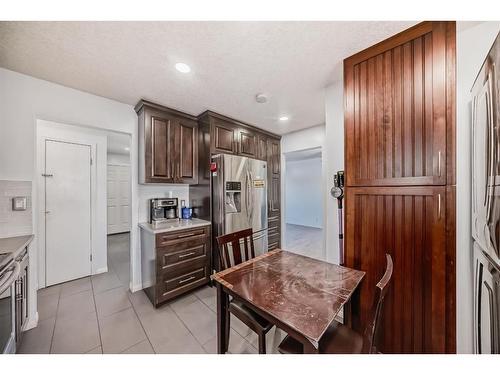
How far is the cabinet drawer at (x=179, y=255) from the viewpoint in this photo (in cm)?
207

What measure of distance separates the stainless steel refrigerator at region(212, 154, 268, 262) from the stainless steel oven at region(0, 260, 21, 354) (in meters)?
1.70

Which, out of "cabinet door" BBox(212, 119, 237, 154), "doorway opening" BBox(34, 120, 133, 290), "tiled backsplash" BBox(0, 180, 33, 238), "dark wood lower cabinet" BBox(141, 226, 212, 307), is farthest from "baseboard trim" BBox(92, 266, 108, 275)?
"cabinet door" BBox(212, 119, 237, 154)

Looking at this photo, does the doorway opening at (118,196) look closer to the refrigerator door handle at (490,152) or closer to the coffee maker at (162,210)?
the coffee maker at (162,210)

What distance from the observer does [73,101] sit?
1952mm

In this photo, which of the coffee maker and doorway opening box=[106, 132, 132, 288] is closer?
the coffee maker

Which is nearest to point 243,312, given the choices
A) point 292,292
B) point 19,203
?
point 292,292

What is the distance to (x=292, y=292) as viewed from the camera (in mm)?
1051

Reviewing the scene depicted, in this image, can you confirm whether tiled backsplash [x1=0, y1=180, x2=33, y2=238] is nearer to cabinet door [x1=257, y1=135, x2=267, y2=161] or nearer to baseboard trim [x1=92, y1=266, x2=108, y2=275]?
baseboard trim [x1=92, y1=266, x2=108, y2=275]

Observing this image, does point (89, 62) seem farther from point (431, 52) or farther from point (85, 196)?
point (431, 52)

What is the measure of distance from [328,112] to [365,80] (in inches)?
20.2

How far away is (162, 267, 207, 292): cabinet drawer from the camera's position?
2.09 meters

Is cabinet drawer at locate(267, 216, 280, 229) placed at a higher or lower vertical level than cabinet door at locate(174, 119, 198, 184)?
lower

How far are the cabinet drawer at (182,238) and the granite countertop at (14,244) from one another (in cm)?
96
